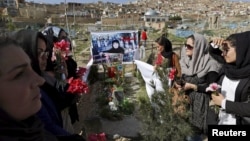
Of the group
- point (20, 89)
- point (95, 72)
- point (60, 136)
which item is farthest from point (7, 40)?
point (95, 72)

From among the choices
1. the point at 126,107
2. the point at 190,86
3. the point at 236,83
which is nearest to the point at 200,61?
the point at 190,86

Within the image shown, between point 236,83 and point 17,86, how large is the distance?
194cm

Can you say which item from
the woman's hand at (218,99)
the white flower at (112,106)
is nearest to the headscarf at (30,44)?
the woman's hand at (218,99)

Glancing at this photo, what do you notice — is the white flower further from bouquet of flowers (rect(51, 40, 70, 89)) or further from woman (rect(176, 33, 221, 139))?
bouquet of flowers (rect(51, 40, 70, 89))

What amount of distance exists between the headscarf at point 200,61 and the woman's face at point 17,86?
8.12 feet

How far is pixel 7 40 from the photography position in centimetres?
127

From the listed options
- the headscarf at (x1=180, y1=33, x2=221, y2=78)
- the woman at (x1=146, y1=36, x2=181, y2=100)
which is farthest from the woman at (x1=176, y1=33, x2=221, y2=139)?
the woman at (x1=146, y1=36, x2=181, y2=100)

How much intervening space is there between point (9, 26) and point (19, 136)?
5703mm

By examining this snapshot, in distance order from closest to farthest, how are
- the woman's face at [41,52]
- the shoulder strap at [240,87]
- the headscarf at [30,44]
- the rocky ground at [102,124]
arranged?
the headscarf at [30,44]
the woman's face at [41,52]
the shoulder strap at [240,87]
the rocky ground at [102,124]

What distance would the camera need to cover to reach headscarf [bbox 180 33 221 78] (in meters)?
3.40

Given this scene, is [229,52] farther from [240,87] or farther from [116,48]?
[116,48]

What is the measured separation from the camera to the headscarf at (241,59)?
2.48 m

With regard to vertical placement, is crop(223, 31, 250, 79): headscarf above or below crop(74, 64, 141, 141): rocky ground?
above

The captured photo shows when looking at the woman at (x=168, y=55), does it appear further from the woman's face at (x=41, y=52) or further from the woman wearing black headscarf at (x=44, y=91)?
the woman's face at (x=41, y=52)
